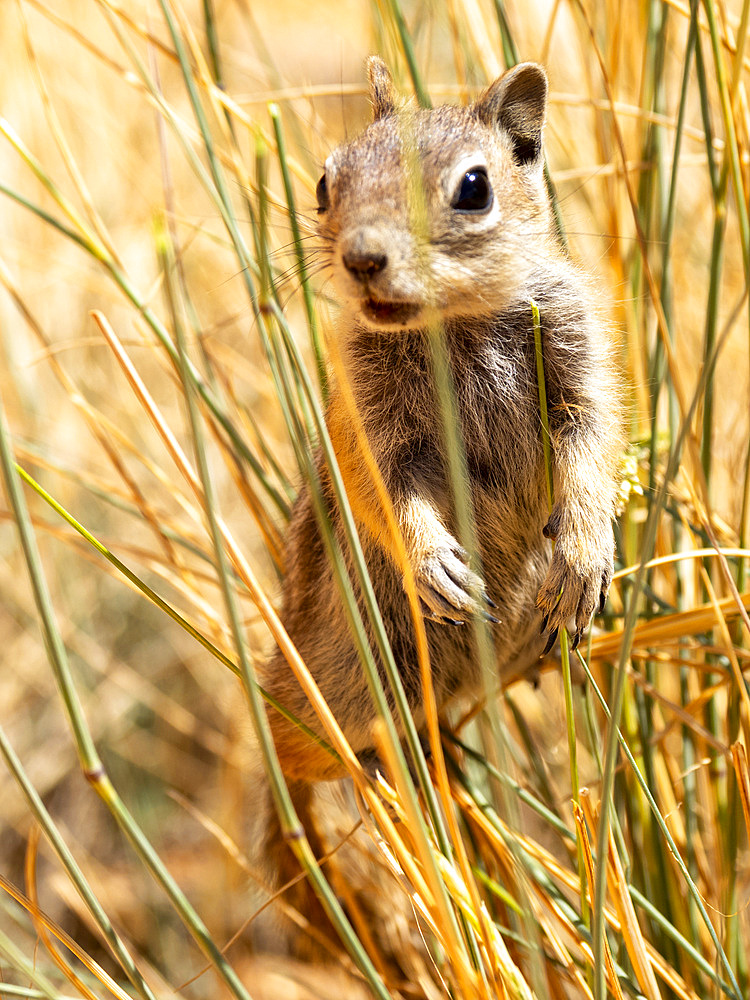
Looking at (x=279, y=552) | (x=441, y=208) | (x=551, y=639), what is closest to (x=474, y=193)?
(x=441, y=208)

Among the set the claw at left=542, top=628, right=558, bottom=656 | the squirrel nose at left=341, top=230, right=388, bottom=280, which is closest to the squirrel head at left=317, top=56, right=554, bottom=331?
the squirrel nose at left=341, top=230, right=388, bottom=280

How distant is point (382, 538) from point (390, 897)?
4.58 feet

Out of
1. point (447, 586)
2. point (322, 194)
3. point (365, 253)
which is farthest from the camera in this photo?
point (322, 194)

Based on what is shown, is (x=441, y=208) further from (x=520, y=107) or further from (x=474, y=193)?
(x=520, y=107)

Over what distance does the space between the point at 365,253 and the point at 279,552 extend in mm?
1249

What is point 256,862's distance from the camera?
7.76 feet

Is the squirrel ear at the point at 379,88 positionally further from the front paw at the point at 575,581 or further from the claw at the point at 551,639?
the claw at the point at 551,639

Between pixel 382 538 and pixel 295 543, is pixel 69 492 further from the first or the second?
pixel 382 538

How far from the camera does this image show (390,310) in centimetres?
151

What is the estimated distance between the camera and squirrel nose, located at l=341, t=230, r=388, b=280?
4.65 feet

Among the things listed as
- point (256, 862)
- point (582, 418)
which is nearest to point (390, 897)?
point (256, 862)

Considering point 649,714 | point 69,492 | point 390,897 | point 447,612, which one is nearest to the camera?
point 447,612

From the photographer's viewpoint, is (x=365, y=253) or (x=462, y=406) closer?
(x=365, y=253)

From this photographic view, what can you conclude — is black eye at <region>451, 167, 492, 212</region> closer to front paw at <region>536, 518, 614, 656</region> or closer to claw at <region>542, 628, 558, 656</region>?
front paw at <region>536, 518, 614, 656</region>
